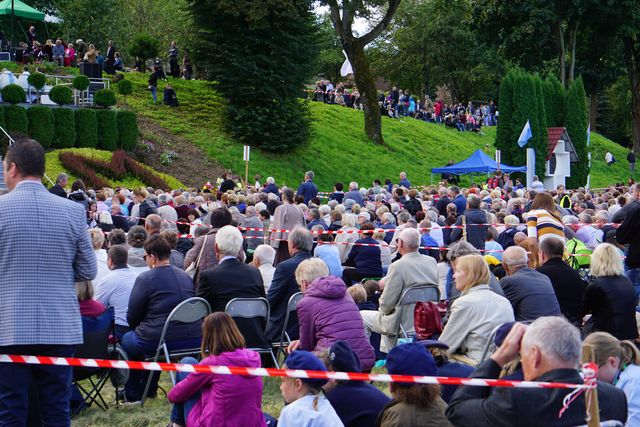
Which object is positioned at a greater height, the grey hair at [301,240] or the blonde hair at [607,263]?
the blonde hair at [607,263]

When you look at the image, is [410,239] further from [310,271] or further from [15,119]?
[15,119]

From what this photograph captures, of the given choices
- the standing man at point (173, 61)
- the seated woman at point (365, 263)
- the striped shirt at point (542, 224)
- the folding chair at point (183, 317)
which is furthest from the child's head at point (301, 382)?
the standing man at point (173, 61)

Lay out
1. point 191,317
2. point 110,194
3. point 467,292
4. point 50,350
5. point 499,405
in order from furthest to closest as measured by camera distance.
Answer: point 110,194
point 191,317
point 467,292
point 50,350
point 499,405

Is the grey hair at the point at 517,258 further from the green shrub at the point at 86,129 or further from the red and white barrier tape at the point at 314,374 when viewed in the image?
the green shrub at the point at 86,129

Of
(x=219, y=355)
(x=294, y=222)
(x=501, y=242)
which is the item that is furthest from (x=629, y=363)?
(x=294, y=222)

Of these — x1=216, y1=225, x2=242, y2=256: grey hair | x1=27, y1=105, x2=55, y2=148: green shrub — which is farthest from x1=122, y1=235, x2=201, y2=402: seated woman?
x1=27, y1=105, x2=55, y2=148: green shrub

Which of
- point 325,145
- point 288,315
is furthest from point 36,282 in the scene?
point 325,145

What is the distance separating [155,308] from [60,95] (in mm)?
23350

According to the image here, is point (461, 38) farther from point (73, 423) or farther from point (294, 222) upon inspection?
point (73, 423)

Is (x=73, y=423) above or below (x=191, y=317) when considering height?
below

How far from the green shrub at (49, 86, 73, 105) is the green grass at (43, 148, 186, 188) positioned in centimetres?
176

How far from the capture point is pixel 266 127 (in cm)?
3559

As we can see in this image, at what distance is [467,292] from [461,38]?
6468 cm

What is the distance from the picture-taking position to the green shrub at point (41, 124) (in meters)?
28.8
